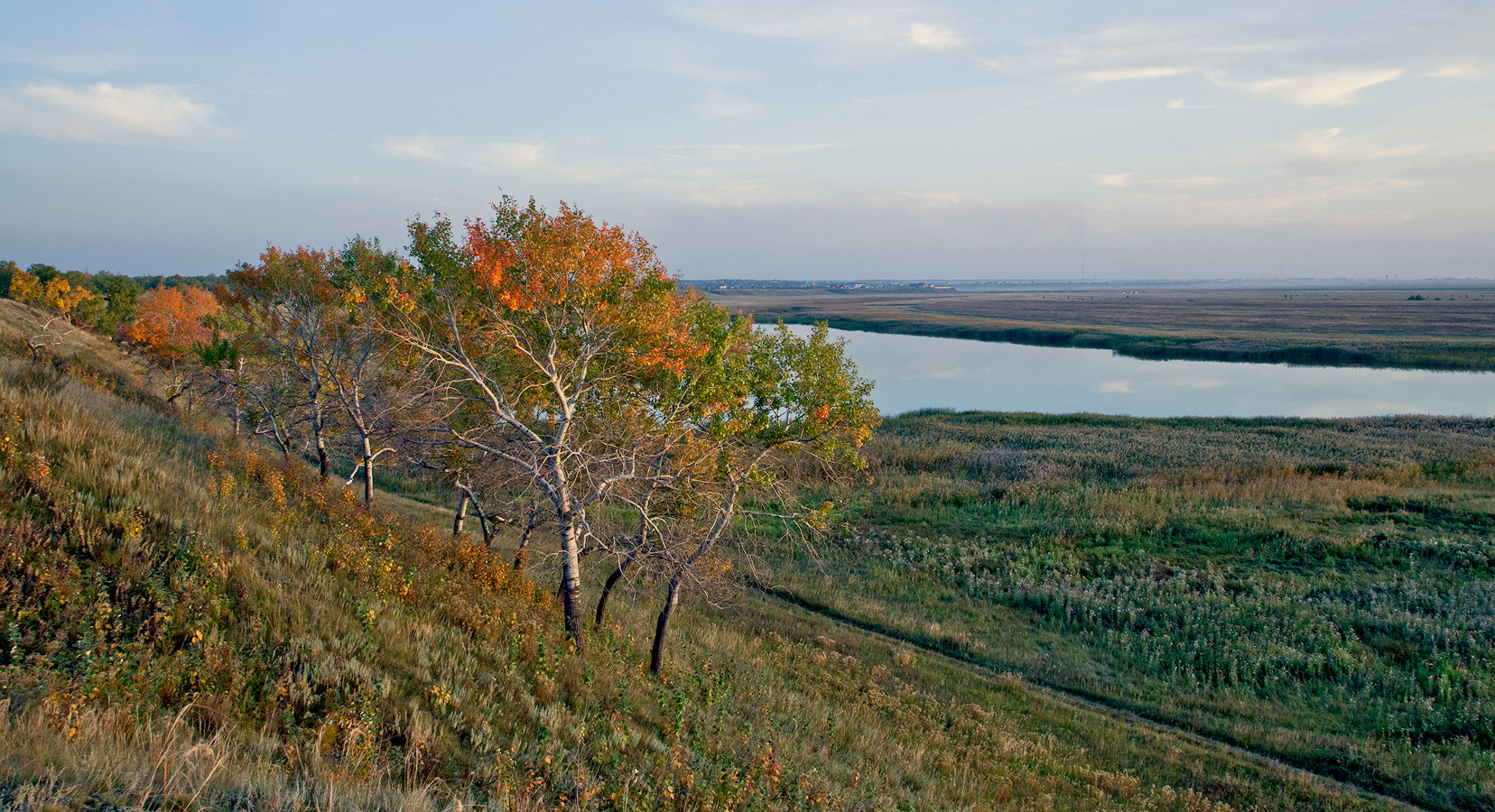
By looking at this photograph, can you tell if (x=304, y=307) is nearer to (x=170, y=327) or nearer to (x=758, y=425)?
(x=758, y=425)

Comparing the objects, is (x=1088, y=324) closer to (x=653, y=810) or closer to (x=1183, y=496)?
(x=1183, y=496)

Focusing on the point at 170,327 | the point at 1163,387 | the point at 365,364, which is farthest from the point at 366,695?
the point at 1163,387

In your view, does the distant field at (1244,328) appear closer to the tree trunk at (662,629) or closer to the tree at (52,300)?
the tree at (52,300)

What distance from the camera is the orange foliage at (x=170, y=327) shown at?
120 ft

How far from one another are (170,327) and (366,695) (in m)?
42.5

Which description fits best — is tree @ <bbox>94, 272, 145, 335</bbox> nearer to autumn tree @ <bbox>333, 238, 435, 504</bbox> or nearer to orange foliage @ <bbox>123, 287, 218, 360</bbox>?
orange foliage @ <bbox>123, 287, 218, 360</bbox>

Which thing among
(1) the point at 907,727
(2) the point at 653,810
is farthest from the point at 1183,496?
(2) the point at 653,810

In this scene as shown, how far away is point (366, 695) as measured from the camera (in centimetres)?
713

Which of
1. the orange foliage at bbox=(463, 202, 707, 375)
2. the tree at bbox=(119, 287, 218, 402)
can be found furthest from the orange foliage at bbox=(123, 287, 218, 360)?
the orange foliage at bbox=(463, 202, 707, 375)

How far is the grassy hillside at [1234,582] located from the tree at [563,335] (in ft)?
35.3

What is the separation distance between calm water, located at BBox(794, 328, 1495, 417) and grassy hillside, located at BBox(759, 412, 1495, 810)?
19.5 m

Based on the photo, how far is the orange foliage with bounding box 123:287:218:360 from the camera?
36500 mm

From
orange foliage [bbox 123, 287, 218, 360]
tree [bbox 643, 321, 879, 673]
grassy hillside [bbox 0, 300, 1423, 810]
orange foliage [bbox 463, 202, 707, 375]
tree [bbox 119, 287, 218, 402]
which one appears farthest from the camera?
orange foliage [bbox 123, 287, 218, 360]

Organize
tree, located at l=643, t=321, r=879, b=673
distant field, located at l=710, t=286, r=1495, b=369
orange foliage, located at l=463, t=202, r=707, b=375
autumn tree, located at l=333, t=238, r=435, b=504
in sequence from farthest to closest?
distant field, located at l=710, t=286, r=1495, b=369, autumn tree, located at l=333, t=238, r=435, b=504, tree, located at l=643, t=321, r=879, b=673, orange foliage, located at l=463, t=202, r=707, b=375
